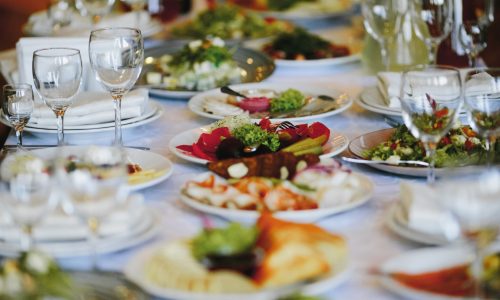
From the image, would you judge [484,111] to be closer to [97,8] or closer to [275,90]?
[275,90]

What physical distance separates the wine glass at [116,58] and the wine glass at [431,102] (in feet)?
2.08

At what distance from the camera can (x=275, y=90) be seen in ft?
8.29

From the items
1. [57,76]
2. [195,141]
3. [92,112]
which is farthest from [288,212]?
[92,112]

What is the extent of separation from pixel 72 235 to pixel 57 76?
0.62 metres

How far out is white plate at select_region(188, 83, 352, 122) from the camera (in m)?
2.21

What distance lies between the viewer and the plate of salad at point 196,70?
2.61m

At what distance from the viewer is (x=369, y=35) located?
2.85m

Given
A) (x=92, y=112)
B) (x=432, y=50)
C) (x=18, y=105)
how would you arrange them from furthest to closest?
1. (x=432, y=50)
2. (x=92, y=112)
3. (x=18, y=105)

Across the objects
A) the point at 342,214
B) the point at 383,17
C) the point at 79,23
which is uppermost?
the point at 383,17

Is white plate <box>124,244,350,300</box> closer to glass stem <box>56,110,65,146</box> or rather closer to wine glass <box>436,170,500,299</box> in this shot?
wine glass <box>436,170,500,299</box>

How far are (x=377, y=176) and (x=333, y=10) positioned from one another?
2.42 metres

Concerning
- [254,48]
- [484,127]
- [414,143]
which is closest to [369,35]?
[254,48]

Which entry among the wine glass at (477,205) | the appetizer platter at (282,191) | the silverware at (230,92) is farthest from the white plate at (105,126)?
the wine glass at (477,205)

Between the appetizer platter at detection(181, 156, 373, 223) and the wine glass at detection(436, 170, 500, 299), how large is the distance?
13.4 inches
